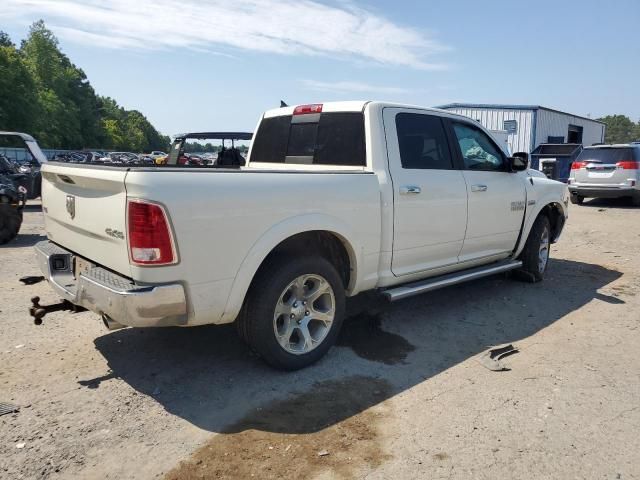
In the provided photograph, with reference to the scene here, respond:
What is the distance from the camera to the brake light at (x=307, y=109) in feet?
15.2

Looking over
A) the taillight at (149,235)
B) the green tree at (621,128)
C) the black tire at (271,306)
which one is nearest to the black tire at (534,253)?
the black tire at (271,306)

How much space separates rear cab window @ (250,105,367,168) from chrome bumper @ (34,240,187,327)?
1.99 metres

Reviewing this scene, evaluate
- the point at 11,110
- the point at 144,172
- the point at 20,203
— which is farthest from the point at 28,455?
the point at 11,110

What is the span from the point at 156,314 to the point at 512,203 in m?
4.03

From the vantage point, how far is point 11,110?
194 feet

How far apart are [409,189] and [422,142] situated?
62 cm

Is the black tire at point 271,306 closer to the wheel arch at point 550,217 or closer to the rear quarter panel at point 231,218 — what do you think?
the rear quarter panel at point 231,218

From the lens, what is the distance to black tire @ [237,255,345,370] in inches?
132

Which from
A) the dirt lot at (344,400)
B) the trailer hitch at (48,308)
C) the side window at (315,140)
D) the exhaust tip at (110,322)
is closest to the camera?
the dirt lot at (344,400)

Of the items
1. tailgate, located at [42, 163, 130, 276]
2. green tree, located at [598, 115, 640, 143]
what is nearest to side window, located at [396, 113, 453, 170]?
tailgate, located at [42, 163, 130, 276]

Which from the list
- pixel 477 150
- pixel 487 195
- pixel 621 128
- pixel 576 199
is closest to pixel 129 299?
pixel 487 195

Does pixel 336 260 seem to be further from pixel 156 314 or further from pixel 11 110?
pixel 11 110

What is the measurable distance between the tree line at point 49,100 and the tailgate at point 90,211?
65885 millimetres

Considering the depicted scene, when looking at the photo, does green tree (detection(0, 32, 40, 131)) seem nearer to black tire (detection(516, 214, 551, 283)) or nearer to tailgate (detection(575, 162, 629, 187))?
tailgate (detection(575, 162, 629, 187))
